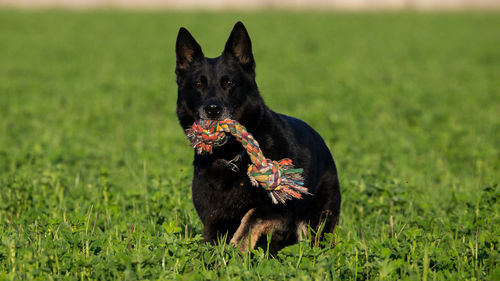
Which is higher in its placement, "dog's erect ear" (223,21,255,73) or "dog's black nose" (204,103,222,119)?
"dog's erect ear" (223,21,255,73)

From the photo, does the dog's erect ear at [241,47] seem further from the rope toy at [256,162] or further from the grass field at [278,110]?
the grass field at [278,110]

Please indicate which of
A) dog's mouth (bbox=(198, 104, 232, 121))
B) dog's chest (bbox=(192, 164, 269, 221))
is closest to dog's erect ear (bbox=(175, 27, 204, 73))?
dog's mouth (bbox=(198, 104, 232, 121))

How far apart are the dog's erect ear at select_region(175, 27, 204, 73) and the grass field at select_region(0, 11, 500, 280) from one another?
133cm

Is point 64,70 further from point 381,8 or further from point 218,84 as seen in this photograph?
point 381,8

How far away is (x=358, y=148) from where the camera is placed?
353 inches

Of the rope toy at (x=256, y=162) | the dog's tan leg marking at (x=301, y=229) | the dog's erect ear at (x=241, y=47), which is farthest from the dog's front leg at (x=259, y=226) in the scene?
the dog's erect ear at (x=241, y=47)

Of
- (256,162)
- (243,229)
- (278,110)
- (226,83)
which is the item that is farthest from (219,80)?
(278,110)

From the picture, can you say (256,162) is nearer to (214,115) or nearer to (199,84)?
(214,115)

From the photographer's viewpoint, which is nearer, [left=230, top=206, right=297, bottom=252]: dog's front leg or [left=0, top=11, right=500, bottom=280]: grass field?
[left=0, top=11, right=500, bottom=280]: grass field

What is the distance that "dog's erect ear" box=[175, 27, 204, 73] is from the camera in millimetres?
4848

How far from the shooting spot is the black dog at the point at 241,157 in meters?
4.38

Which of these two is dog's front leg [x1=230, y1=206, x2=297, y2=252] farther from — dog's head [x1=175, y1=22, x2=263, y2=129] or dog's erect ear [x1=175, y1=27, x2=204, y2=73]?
dog's erect ear [x1=175, y1=27, x2=204, y2=73]

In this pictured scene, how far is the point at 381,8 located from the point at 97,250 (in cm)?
6414

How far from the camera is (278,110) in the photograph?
1273cm
